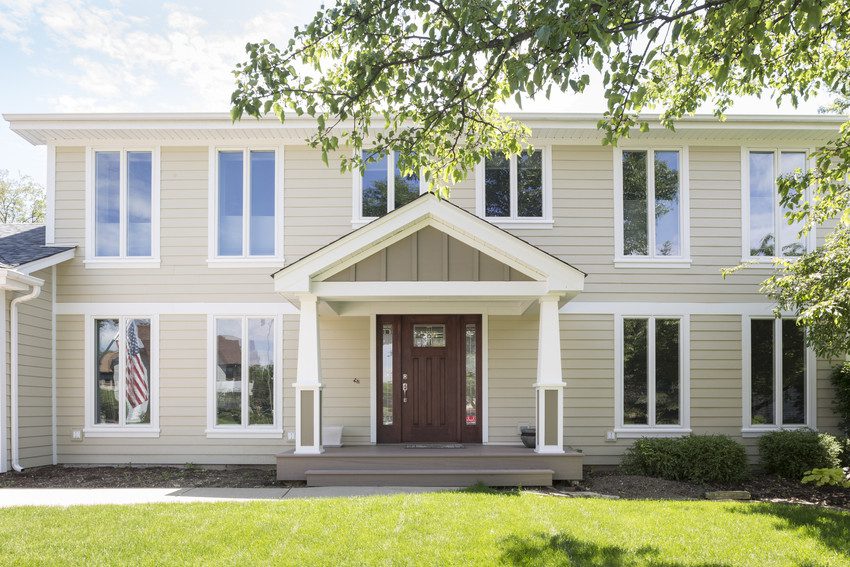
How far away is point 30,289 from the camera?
10609 millimetres

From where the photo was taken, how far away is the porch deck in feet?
30.5

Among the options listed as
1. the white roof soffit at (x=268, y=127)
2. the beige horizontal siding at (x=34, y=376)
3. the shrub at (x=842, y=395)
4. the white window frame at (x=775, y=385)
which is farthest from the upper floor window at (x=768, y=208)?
the beige horizontal siding at (x=34, y=376)

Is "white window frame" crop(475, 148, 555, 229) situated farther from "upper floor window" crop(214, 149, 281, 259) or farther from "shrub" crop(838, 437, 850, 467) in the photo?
"shrub" crop(838, 437, 850, 467)

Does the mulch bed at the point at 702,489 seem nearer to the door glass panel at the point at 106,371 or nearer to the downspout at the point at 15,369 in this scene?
the door glass panel at the point at 106,371

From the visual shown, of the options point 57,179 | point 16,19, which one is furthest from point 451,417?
point 16,19

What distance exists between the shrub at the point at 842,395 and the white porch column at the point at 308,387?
8578mm

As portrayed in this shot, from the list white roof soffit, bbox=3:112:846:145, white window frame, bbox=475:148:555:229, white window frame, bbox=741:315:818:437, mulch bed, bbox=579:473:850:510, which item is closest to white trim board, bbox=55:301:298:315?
white roof soffit, bbox=3:112:846:145

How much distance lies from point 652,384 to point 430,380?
3807 millimetres

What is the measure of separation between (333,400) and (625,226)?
590 cm

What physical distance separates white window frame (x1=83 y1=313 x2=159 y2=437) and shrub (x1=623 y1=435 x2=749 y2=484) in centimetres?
795

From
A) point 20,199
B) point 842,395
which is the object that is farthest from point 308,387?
point 20,199

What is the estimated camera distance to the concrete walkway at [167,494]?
8.20 meters

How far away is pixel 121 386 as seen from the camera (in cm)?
1162

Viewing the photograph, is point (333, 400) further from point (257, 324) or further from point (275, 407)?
point (257, 324)
